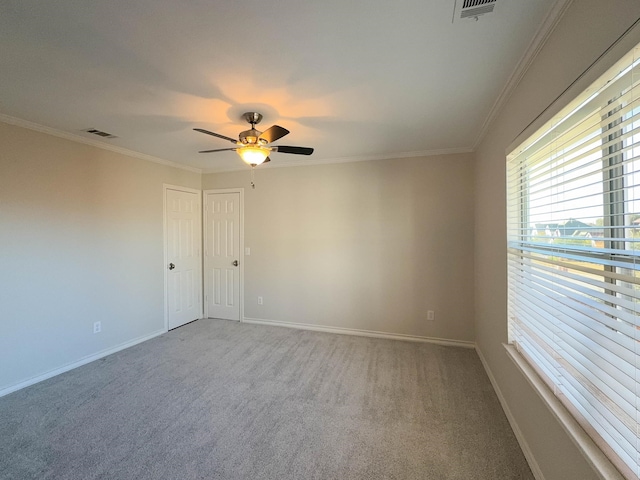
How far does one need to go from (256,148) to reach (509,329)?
2.51 metres

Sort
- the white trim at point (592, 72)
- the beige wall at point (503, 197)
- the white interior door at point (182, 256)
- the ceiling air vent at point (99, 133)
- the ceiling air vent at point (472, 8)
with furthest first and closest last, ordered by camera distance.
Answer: the white interior door at point (182, 256) → the ceiling air vent at point (99, 133) → the ceiling air vent at point (472, 8) → the beige wall at point (503, 197) → the white trim at point (592, 72)

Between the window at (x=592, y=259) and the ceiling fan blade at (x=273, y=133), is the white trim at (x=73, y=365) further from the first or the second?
the window at (x=592, y=259)

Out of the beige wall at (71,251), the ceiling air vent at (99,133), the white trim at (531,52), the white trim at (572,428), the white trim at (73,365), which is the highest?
the ceiling air vent at (99,133)

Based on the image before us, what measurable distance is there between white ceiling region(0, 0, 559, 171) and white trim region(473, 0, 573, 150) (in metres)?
0.03

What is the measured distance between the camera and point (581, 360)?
115cm

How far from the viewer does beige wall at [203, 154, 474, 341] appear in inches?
130

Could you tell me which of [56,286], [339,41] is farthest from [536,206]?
[56,286]

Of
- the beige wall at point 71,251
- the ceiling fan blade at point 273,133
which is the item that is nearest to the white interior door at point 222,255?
the beige wall at point 71,251

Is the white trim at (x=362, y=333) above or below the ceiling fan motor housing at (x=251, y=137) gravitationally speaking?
below

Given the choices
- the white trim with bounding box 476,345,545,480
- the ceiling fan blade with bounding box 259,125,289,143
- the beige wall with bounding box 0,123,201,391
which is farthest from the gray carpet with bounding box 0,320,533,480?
the ceiling fan blade with bounding box 259,125,289,143

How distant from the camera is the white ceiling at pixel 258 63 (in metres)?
1.25

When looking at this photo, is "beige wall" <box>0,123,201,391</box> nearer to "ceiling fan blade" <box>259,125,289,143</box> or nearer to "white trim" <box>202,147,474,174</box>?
"white trim" <box>202,147,474,174</box>

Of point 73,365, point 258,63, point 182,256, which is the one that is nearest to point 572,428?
point 258,63

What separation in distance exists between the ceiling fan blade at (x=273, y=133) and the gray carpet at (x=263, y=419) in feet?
7.30
